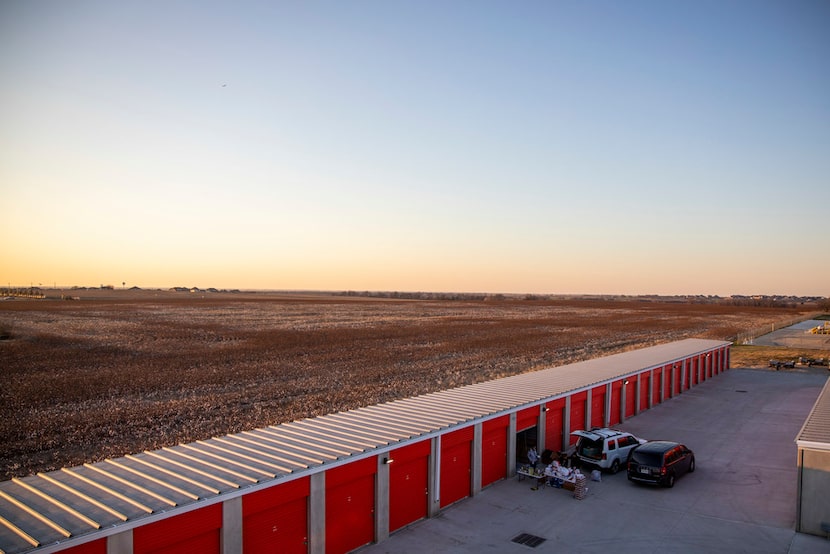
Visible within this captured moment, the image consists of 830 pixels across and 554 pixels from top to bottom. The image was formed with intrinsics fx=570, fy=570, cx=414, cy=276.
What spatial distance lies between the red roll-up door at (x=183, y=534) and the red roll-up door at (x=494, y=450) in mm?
9062

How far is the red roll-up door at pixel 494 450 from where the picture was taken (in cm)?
1806

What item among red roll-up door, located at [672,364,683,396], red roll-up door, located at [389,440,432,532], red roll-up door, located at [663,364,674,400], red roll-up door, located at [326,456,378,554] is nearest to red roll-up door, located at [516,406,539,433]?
red roll-up door, located at [389,440,432,532]

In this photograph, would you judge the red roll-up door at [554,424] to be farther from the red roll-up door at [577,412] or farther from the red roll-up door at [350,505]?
the red roll-up door at [350,505]

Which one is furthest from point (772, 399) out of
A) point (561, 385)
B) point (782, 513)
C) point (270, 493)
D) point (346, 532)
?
point (270, 493)

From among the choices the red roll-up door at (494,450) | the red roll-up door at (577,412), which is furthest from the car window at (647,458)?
the red roll-up door at (494,450)

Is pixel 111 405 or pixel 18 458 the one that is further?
pixel 111 405

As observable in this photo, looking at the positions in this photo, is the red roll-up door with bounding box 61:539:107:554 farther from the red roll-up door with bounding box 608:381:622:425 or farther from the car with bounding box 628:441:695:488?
the red roll-up door with bounding box 608:381:622:425

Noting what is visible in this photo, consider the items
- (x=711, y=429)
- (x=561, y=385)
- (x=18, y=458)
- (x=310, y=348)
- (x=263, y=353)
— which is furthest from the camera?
(x=310, y=348)

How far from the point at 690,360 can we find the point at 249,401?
86.9ft

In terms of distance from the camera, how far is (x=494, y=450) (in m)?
18.5

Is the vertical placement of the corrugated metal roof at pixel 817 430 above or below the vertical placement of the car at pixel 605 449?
above

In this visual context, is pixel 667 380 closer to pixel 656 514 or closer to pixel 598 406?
pixel 598 406

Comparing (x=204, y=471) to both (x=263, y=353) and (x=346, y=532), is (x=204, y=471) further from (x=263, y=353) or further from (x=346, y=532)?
(x=263, y=353)

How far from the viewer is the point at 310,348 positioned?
172ft
